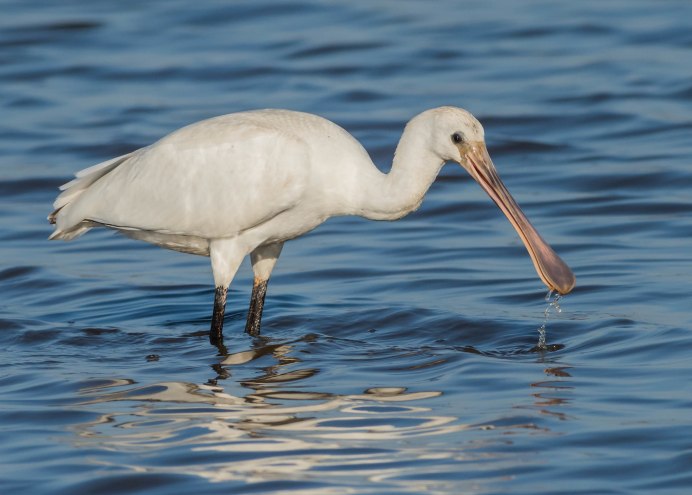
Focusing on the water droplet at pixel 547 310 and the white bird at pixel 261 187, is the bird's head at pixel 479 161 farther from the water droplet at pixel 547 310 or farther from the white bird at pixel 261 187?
the water droplet at pixel 547 310

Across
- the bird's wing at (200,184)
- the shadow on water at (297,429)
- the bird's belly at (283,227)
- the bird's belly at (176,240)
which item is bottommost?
the shadow on water at (297,429)

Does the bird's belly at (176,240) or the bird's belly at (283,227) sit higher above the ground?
the bird's belly at (283,227)

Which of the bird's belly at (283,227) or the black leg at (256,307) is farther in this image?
the black leg at (256,307)

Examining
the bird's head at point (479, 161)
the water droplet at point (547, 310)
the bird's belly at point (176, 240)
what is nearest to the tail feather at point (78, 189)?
the bird's belly at point (176, 240)

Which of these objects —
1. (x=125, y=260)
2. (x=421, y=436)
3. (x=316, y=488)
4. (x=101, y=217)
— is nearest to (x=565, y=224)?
(x=125, y=260)

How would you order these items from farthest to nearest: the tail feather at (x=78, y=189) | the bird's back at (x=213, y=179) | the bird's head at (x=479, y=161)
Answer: the tail feather at (x=78, y=189) < the bird's back at (x=213, y=179) < the bird's head at (x=479, y=161)

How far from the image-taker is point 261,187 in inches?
428

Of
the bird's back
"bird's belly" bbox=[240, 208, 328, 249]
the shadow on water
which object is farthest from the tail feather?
the shadow on water

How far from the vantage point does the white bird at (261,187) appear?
35.1 feet

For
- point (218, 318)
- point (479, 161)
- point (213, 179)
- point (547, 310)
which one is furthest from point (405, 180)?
point (218, 318)

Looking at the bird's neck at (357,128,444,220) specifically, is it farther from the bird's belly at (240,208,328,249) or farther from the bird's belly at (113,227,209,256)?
the bird's belly at (113,227,209,256)

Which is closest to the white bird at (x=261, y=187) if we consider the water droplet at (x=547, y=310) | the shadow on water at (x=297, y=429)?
the water droplet at (x=547, y=310)

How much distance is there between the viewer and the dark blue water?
836 centimetres

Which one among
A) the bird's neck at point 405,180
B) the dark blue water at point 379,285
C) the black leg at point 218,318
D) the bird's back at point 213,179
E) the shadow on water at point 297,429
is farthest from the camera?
the black leg at point 218,318
